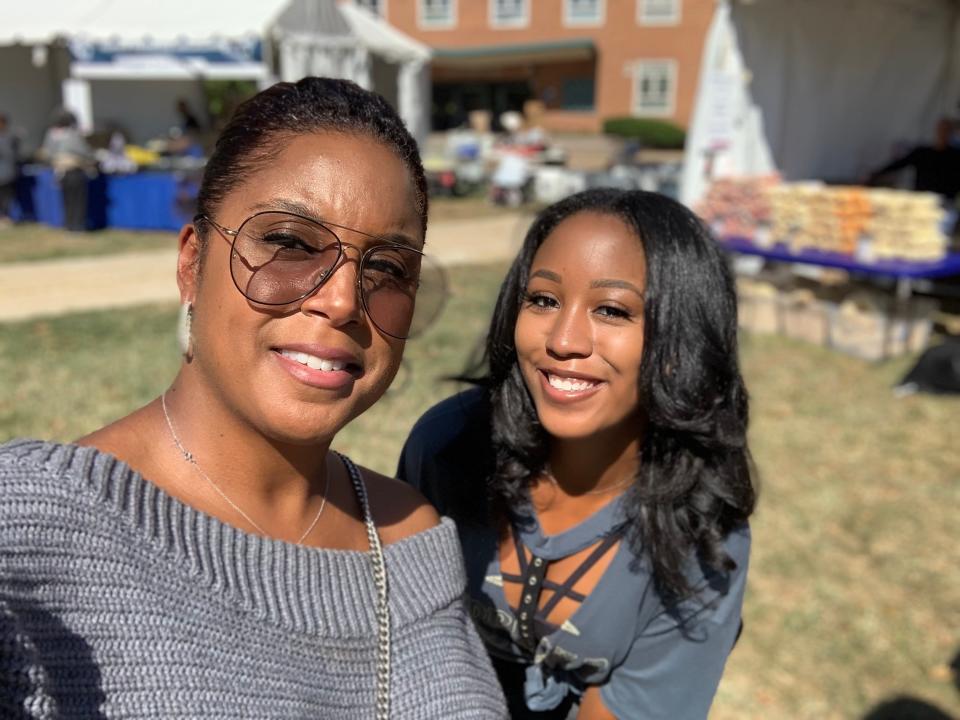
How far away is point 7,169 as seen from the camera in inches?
460

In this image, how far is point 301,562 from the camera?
118cm

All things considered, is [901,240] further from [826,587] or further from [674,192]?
[674,192]

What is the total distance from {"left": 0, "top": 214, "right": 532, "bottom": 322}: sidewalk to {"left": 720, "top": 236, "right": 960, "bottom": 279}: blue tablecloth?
2.38 meters

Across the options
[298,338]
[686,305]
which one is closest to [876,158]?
[686,305]

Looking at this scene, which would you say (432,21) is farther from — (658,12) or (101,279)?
(101,279)

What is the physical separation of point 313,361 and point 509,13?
34011mm

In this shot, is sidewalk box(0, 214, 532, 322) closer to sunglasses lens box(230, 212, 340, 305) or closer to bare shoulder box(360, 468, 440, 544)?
bare shoulder box(360, 468, 440, 544)

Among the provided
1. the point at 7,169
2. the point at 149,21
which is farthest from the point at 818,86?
the point at 7,169

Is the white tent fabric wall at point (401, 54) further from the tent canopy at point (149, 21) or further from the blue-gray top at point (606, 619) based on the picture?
the blue-gray top at point (606, 619)

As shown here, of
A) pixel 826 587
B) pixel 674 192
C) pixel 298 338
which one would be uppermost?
pixel 298 338

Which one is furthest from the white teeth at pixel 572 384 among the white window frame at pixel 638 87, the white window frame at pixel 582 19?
the white window frame at pixel 582 19

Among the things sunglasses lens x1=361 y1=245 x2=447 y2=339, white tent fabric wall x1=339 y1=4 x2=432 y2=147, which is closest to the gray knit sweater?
sunglasses lens x1=361 y1=245 x2=447 y2=339

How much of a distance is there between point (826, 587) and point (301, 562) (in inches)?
131

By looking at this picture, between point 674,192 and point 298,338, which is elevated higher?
point 298,338
